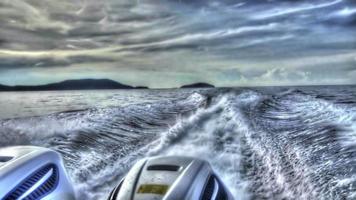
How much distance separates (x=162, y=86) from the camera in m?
1.95

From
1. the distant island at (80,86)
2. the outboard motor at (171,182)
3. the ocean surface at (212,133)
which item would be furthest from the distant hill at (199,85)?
the outboard motor at (171,182)

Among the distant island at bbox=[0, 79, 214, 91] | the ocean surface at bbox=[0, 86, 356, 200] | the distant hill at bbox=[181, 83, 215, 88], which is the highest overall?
the distant island at bbox=[0, 79, 214, 91]

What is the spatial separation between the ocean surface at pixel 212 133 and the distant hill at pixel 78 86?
1.5 inches

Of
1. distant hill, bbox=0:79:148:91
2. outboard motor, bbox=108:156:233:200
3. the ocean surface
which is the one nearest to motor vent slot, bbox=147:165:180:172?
outboard motor, bbox=108:156:233:200

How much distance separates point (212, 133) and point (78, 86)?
72 cm

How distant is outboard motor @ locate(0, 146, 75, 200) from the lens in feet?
1.82

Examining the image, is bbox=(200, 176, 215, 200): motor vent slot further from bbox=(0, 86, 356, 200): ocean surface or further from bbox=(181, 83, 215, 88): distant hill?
bbox=(181, 83, 215, 88): distant hill

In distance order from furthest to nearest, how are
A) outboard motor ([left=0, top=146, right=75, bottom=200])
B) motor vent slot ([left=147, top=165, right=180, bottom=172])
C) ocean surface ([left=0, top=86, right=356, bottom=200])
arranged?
ocean surface ([left=0, top=86, right=356, bottom=200]), motor vent slot ([left=147, top=165, right=180, bottom=172]), outboard motor ([left=0, top=146, right=75, bottom=200])

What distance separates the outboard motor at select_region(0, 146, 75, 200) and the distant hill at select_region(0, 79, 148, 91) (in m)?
1.24

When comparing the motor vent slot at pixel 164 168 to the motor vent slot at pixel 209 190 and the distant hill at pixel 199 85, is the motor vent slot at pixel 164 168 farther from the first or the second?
the distant hill at pixel 199 85

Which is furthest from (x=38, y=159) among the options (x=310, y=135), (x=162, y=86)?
(x=310, y=135)

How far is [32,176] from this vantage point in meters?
0.60

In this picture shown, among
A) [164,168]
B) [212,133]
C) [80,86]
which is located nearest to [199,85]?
[212,133]

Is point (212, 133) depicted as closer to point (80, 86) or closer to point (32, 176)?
point (80, 86)
